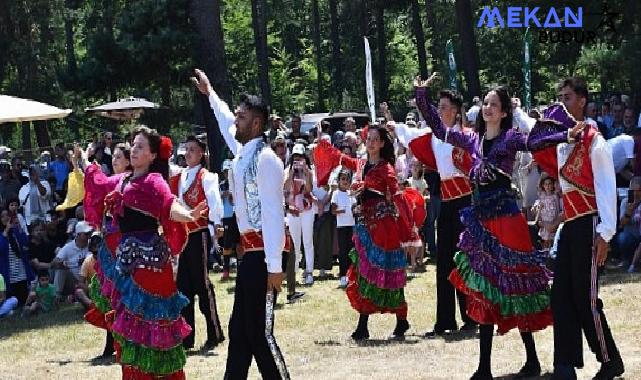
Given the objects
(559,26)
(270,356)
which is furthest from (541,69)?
(270,356)

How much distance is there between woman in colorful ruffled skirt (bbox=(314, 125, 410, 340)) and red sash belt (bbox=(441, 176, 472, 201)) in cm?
54

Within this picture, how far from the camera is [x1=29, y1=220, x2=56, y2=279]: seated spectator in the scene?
50.5 feet

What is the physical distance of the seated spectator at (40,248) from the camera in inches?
606

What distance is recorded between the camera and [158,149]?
24.4 ft

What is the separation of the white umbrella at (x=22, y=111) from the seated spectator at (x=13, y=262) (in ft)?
4.80

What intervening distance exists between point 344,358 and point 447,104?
2.33 meters

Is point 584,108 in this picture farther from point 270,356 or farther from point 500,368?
point 270,356

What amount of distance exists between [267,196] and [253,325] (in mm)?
800

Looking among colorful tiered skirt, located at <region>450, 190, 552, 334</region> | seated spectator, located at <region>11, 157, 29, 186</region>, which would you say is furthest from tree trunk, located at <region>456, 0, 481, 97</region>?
colorful tiered skirt, located at <region>450, 190, 552, 334</region>

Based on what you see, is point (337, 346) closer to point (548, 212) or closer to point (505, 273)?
point (505, 273)

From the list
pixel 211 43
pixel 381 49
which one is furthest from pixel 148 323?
pixel 381 49

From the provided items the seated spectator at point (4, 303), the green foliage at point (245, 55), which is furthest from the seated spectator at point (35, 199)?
the green foliage at point (245, 55)

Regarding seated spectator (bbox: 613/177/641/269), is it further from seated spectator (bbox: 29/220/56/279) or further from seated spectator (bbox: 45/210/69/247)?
seated spectator (bbox: 45/210/69/247)

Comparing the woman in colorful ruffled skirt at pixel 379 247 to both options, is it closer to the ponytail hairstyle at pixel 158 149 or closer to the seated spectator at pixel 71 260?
the ponytail hairstyle at pixel 158 149
